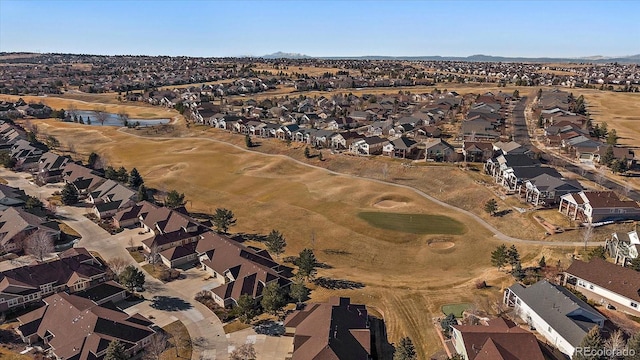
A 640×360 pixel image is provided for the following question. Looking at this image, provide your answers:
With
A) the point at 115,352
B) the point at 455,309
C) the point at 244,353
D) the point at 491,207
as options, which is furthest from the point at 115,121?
the point at 455,309

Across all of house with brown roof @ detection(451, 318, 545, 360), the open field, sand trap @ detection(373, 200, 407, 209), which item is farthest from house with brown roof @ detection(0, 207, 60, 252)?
house with brown roof @ detection(451, 318, 545, 360)

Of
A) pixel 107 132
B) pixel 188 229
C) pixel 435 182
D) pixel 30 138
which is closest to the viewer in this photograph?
pixel 188 229

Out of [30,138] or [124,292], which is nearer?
[124,292]

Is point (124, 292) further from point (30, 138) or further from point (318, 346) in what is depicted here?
point (30, 138)

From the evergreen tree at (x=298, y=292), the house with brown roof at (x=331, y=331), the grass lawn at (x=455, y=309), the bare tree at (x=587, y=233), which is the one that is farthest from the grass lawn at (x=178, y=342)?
the bare tree at (x=587, y=233)

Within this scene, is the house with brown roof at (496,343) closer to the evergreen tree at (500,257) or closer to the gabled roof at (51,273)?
the evergreen tree at (500,257)

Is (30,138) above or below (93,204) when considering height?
above

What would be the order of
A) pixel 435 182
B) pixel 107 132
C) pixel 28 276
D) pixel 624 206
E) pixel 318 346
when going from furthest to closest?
pixel 107 132 < pixel 435 182 < pixel 624 206 < pixel 28 276 < pixel 318 346

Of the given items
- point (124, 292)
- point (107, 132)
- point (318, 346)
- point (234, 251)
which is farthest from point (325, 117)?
point (318, 346)
